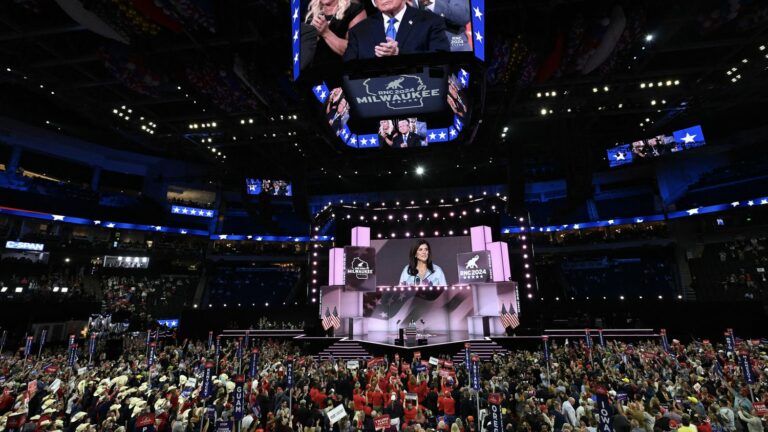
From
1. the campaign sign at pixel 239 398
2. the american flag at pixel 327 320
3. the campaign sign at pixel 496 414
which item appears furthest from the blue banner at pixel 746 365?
the american flag at pixel 327 320

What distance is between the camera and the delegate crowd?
7.66 metres

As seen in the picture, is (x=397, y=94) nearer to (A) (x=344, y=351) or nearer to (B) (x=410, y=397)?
(B) (x=410, y=397)

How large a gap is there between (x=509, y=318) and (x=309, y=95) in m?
18.0

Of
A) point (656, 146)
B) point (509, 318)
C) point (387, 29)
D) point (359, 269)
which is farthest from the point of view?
point (656, 146)

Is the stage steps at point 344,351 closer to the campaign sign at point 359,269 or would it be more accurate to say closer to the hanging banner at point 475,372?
the campaign sign at point 359,269

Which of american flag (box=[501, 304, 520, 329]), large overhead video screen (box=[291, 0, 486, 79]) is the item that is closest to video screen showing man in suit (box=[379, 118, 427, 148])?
large overhead video screen (box=[291, 0, 486, 79])

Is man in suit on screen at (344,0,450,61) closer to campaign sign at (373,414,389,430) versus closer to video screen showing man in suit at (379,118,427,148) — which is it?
video screen showing man in suit at (379,118,427,148)

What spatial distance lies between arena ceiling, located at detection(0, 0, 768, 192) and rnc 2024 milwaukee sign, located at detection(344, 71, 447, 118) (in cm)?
166

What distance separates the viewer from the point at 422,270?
25.4 metres

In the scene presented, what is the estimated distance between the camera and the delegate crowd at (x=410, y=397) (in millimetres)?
7660

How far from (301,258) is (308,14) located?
101ft

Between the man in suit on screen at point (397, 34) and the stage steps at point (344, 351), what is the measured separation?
16951 mm

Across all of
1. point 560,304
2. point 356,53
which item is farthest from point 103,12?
point 560,304

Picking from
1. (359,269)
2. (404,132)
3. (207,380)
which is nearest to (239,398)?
(207,380)
